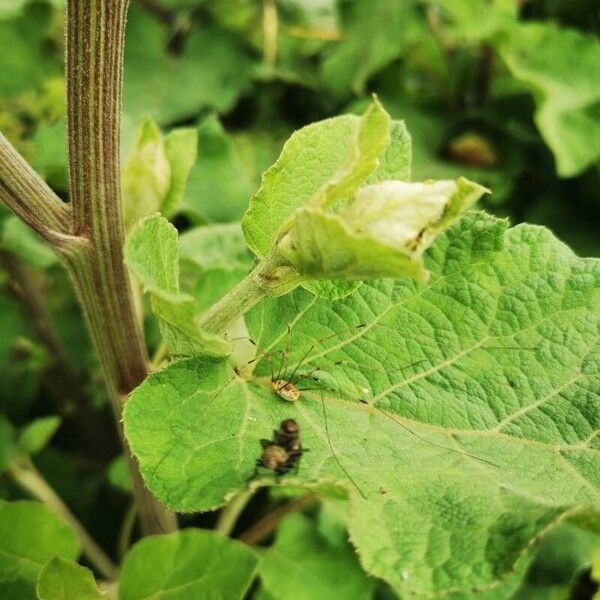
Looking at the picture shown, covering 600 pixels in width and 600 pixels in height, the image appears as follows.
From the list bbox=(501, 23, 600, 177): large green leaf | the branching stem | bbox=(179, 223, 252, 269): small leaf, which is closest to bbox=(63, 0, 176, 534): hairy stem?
the branching stem

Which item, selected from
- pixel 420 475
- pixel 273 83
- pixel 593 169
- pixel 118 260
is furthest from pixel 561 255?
pixel 273 83

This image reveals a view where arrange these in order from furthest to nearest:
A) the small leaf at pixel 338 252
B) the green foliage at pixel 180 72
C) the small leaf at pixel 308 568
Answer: the green foliage at pixel 180 72 < the small leaf at pixel 308 568 < the small leaf at pixel 338 252

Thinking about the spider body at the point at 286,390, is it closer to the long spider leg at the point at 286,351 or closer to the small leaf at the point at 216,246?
the long spider leg at the point at 286,351

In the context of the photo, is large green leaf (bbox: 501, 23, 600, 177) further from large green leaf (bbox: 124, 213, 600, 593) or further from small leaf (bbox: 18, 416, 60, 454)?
small leaf (bbox: 18, 416, 60, 454)

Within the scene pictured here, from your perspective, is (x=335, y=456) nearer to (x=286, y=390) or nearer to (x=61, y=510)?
(x=286, y=390)

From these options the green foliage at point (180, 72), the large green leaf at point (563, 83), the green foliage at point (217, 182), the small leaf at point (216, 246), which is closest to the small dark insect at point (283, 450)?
the small leaf at point (216, 246)

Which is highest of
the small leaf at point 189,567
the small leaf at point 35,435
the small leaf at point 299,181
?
the small leaf at point 299,181

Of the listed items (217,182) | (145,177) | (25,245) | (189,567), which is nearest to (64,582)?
(189,567)
